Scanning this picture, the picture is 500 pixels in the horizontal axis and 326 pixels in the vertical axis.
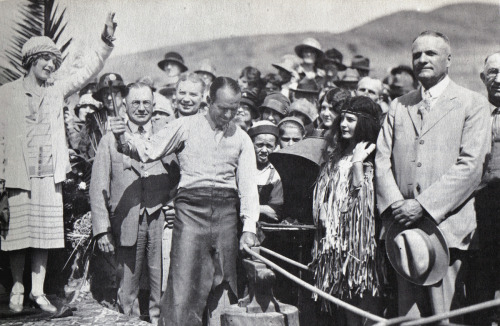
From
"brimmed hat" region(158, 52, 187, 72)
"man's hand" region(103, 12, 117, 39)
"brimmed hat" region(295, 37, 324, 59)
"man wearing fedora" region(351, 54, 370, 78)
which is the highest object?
"brimmed hat" region(295, 37, 324, 59)

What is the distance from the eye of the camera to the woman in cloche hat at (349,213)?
4262mm

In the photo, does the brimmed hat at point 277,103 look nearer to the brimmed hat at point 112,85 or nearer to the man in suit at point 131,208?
the brimmed hat at point 112,85

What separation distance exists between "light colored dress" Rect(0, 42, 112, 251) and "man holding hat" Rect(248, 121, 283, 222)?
1.73 meters

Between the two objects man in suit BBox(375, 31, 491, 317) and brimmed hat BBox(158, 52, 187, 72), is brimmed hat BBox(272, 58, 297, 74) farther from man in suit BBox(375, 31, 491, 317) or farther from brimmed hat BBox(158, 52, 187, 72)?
man in suit BBox(375, 31, 491, 317)

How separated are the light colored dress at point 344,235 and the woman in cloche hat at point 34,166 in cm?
229

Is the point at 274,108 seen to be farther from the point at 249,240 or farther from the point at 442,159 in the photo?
the point at 442,159

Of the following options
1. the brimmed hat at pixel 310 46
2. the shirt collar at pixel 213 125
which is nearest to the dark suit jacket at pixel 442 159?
the shirt collar at pixel 213 125

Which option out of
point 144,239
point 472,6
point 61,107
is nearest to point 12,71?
point 61,107

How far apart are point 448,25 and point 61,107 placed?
4748 millimetres

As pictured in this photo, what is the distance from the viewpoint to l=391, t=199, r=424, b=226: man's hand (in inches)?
154

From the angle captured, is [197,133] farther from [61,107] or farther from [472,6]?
[472,6]

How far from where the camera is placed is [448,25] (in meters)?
7.44

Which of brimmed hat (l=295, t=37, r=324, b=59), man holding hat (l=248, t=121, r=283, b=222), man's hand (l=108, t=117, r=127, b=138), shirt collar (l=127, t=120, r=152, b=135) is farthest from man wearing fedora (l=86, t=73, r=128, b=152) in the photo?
brimmed hat (l=295, t=37, r=324, b=59)

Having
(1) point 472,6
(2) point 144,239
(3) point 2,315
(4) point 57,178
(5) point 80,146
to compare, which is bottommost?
(3) point 2,315
